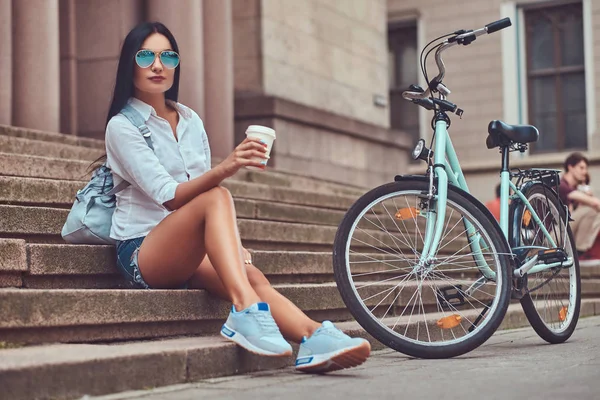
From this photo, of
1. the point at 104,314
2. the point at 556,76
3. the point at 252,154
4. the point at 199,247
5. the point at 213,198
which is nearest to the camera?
the point at 252,154

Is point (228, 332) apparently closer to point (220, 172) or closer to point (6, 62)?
point (220, 172)

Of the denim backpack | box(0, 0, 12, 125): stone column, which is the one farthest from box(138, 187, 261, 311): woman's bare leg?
box(0, 0, 12, 125): stone column

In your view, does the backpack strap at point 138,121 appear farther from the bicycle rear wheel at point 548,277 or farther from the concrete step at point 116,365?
the bicycle rear wheel at point 548,277

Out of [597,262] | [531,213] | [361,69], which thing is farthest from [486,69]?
[531,213]

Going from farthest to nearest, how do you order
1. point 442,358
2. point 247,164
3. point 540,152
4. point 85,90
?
1. point 540,152
2. point 85,90
3. point 442,358
4. point 247,164

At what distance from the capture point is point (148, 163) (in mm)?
4531

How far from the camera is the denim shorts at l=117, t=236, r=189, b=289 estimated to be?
4605 millimetres

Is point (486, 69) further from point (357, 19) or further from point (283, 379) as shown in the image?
point (283, 379)

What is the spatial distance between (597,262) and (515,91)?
8.41 meters

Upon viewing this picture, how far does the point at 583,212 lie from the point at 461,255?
5514 mm

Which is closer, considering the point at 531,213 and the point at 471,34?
the point at 471,34

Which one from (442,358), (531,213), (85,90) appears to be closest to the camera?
(442,358)

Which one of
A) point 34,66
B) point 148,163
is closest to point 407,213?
point 148,163

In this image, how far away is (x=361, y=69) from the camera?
14.7 meters
